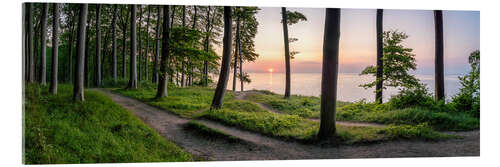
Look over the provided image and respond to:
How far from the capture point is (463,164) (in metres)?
4.43

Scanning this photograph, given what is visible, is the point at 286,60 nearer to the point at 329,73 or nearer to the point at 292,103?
the point at 292,103

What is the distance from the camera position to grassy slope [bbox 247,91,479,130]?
464 centimetres

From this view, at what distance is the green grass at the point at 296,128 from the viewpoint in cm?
444

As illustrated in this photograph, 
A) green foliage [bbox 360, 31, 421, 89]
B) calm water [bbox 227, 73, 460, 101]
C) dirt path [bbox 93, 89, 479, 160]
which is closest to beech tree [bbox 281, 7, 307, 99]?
calm water [bbox 227, 73, 460, 101]

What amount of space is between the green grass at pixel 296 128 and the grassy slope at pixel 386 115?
227 mm

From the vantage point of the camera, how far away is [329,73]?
14.8ft

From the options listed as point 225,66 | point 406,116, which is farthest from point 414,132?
point 225,66

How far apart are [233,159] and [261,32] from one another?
9.69 ft

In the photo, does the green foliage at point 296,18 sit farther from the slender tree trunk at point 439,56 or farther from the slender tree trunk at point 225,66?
the slender tree trunk at point 439,56

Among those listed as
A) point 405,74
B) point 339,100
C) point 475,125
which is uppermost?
point 405,74

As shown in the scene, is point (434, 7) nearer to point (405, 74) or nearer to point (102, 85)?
point (405, 74)

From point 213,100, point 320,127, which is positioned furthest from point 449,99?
point 213,100

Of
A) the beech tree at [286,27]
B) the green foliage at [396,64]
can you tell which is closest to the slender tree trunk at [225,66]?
the beech tree at [286,27]

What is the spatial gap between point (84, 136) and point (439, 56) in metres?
6.26
